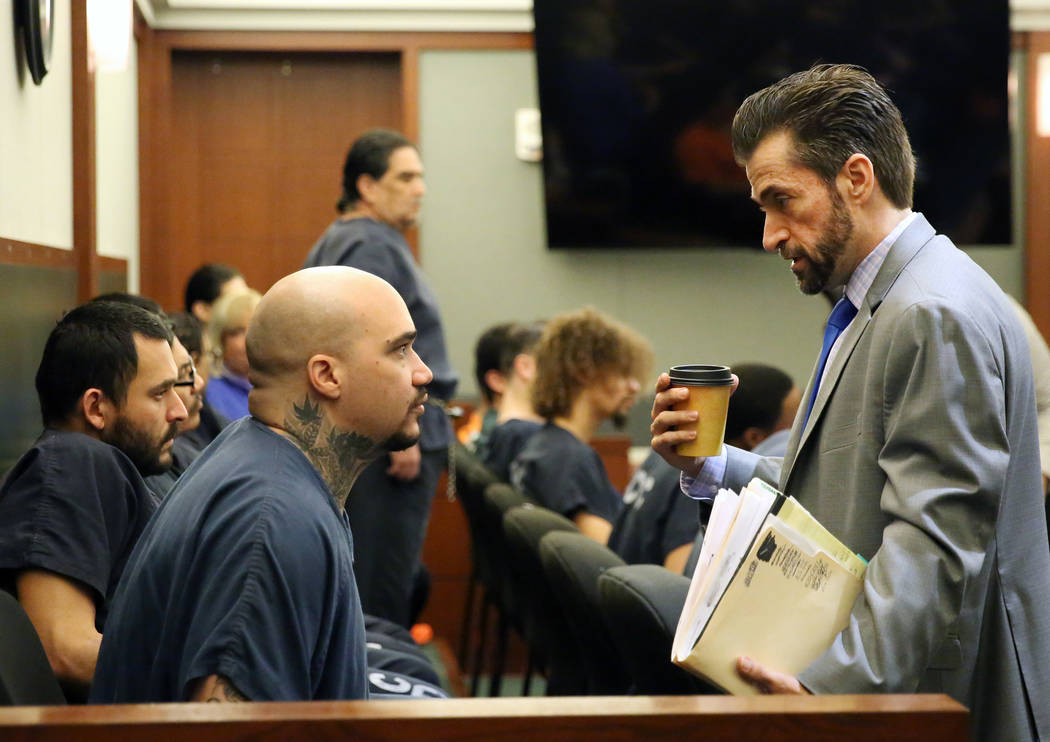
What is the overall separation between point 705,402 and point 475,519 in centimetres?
257

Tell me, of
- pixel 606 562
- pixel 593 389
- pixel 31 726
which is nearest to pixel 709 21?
pixel 593 389

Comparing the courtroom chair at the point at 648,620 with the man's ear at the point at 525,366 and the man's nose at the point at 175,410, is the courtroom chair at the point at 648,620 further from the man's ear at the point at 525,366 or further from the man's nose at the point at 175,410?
the man's ear at the point at 525,366

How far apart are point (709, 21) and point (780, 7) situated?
35cm

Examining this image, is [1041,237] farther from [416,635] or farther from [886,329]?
[886,329]

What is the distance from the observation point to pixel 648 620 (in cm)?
214

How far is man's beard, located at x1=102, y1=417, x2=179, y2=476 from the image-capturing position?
2395 millimetres

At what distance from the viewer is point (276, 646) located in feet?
4.76

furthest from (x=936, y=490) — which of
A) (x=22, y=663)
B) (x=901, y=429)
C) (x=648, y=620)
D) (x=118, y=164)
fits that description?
(x=118, y=164)

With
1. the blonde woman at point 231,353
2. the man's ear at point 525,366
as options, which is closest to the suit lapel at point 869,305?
the blonde woman at point 231,353

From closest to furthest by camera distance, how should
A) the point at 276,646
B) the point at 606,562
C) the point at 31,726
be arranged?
1. the point at 31,726
2. the point at 276,646
3. the point at 606,562

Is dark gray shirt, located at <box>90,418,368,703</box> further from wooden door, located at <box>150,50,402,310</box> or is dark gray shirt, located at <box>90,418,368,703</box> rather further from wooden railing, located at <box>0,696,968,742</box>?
wooden door, located at <box>150,50,402,310</box>

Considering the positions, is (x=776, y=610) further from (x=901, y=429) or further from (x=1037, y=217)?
(x=1037, y=217)

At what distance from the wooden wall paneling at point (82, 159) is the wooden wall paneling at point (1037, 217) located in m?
4.71

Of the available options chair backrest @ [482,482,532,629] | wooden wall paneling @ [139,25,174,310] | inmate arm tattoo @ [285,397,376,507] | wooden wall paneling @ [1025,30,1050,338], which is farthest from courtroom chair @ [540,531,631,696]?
wooden wall paneling @ [1025,30,1050,338]
